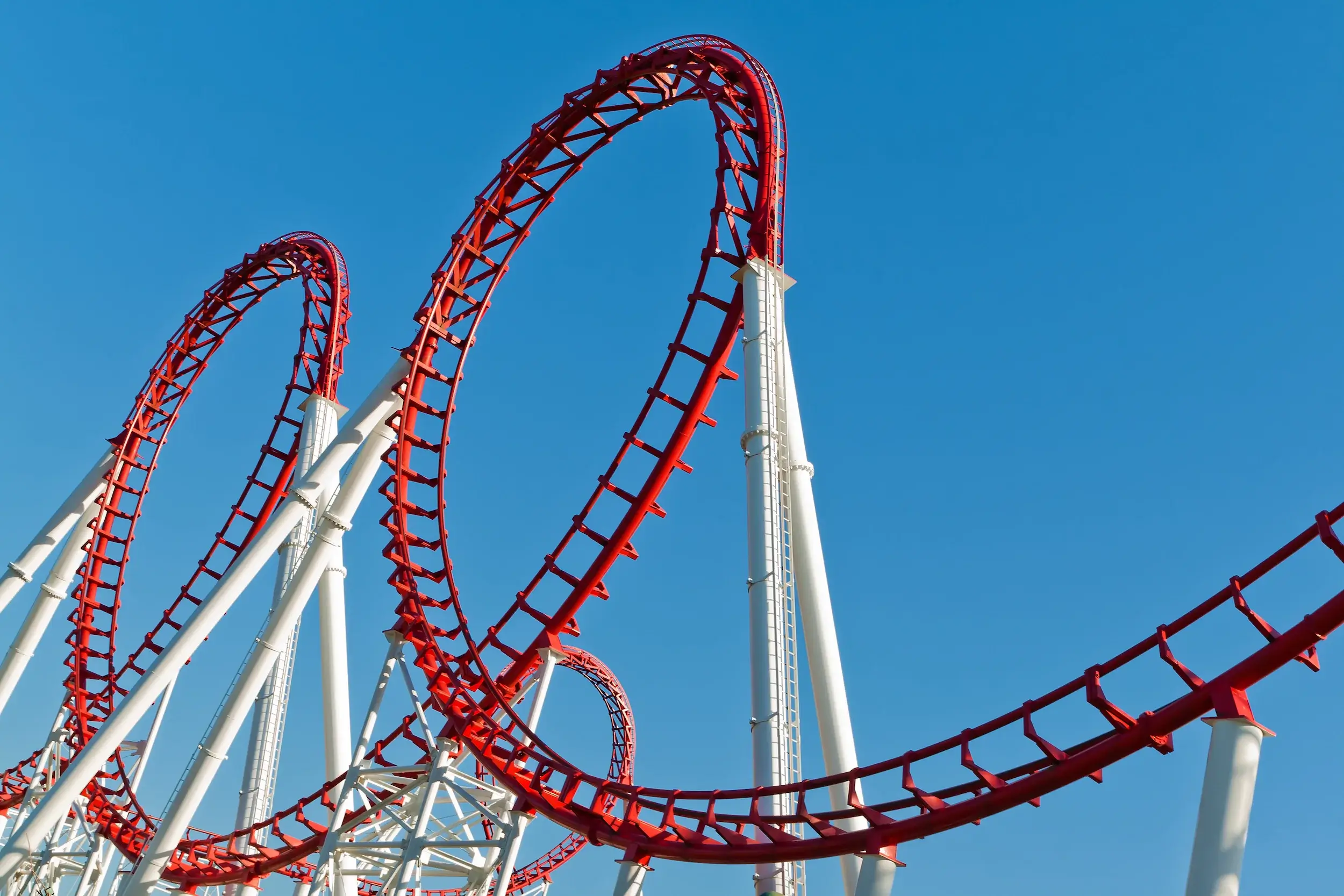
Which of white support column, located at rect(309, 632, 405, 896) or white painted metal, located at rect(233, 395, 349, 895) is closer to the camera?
white support column, located at rect(309, 632, 405, 896)

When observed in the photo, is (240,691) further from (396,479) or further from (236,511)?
(236,511)

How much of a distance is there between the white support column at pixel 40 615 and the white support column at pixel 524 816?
1046 centimetres

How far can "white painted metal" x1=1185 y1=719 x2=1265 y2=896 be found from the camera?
761cm

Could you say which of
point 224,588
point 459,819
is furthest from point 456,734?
point 224,588

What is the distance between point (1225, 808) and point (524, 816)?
7431mm

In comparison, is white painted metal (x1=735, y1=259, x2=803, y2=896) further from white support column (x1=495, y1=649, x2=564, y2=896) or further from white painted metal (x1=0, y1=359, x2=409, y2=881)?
white painted metal (x1=0, y1=359, x2=409, y2=881)

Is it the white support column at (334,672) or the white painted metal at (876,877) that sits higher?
the white support column at (334,672)

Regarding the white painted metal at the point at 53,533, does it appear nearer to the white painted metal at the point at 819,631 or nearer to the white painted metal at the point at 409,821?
the white painted metal at the point at 409,821

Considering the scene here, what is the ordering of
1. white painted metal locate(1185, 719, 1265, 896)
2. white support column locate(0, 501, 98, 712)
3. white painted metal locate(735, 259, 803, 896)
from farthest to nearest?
white support column locate(0, 501, 98, 712) → white painted metal locate(735, 259, 803, 896) → white painted metal locate(1185, 719, 1265, 896)

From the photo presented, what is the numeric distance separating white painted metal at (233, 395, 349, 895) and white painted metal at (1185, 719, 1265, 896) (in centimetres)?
1158

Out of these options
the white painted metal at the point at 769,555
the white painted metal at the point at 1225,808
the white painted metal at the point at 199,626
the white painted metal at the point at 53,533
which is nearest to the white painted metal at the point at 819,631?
the white painted metal at the point at 769,555

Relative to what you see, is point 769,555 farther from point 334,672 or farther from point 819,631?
point 334,672

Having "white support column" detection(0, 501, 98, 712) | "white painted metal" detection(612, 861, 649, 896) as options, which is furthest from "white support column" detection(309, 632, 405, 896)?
"white support column" detection(0, 501, 98, 712)

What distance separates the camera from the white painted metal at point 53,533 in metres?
21.0
